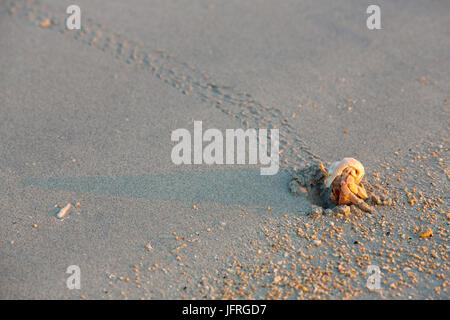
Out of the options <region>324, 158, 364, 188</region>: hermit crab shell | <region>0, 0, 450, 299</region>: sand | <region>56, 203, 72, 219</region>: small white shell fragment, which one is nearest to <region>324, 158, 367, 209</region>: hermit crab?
<region>324, 158, 364, 188</region>: hermit crab shell

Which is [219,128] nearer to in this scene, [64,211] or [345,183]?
[345,183]

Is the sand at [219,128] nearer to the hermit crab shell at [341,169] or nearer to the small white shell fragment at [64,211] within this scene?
the small white shell fragment at [64,211]

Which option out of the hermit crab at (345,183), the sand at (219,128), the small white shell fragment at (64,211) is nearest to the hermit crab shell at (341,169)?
the hermit crab at (345,183)

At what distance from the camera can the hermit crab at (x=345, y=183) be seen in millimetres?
3248

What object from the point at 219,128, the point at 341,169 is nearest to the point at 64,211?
the point at 219,128

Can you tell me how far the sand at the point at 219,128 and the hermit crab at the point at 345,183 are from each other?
0.41 feet

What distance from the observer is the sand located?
2.97 meters

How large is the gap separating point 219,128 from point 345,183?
50.5 inches

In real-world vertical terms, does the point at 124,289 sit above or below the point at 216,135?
below

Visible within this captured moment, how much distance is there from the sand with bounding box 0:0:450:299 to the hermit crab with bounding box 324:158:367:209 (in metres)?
0.13

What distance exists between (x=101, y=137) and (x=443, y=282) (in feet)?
9.07

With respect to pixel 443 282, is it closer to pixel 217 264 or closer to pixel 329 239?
pixel 329 239

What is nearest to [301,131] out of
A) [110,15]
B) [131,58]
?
[131,58]

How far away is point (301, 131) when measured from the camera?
13.2ft
